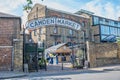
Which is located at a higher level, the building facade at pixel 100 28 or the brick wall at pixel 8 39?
the building facade at pixel 100 28

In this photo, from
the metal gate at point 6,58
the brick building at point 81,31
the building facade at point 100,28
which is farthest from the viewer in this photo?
the building facade at point 100,28

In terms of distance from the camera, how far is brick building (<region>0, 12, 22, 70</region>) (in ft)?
76.8

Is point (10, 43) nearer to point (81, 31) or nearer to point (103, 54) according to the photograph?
point (103, 54)

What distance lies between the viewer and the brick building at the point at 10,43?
76.8 ft

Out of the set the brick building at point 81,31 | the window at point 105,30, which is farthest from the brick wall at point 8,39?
the window at point 105,30

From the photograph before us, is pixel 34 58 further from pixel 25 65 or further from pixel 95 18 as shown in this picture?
pixel 95 18

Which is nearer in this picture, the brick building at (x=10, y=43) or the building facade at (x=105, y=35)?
the brick building at (x=10, y=43)

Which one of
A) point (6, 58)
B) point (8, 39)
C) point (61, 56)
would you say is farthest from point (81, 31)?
point (6, 58)

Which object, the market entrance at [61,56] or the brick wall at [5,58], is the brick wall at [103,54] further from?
the brick wall at [5,58]

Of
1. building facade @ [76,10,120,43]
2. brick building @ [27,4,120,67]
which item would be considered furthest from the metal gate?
building facade @ [76,10,120,43]

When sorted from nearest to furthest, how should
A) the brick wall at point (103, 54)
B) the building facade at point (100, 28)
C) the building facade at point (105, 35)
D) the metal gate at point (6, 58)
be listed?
the metal gate at point (6, 58)
the brick wall at point (103, 54)
the building facade at point (105, 35)
the building facade at point (100, 28)

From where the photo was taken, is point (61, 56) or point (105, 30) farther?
point (105, 30)

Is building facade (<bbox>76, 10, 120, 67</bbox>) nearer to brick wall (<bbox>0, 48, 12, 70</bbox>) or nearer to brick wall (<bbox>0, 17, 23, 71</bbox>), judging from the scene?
brick wall (<bbox>0, 17, 23, 71</bbox>)

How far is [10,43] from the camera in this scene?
24.0 m
